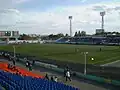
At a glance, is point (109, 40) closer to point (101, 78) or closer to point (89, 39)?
point (89, 39)

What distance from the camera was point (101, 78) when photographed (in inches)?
1086

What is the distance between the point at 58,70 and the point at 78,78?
5.52m

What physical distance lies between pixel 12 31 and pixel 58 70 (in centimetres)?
11088

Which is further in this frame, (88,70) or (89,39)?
(89,39)

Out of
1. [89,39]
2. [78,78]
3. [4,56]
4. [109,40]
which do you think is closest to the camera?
[78,78]

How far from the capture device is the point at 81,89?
24828 mm

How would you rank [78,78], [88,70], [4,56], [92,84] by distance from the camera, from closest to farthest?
[92,84] → [78,78] → [88,70] → [4,56]

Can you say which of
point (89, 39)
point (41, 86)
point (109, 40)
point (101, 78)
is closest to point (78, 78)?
point (101, 78)

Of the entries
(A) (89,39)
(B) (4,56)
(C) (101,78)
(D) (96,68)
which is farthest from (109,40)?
(C) (101,78)

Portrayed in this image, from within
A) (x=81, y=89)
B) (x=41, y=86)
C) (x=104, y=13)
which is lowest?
(x=81, y=89)

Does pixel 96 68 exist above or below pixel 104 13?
below

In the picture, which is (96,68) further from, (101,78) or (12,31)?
(12,31)

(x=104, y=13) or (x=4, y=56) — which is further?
Result: (x=104, y=13)

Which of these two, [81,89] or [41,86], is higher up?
[41,86]
